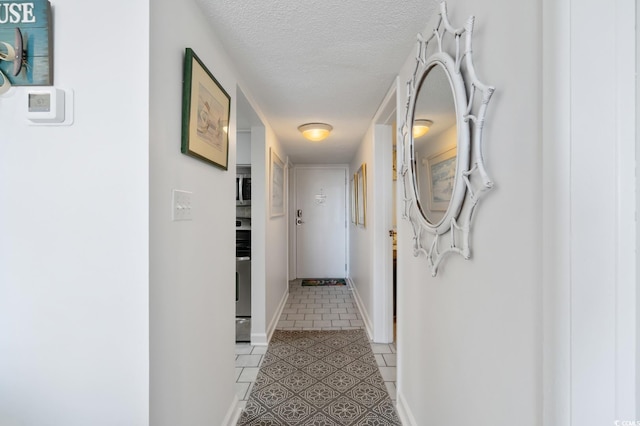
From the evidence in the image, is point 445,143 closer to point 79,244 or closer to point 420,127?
point 420,127

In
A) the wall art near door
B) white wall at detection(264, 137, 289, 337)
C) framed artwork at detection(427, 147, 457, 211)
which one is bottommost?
white wall at detection(264, 137, 289, 337)

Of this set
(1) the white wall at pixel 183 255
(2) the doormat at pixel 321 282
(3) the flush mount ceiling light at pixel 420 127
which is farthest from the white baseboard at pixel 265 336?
(3) the flush mount ceiling light at pixel 420 127

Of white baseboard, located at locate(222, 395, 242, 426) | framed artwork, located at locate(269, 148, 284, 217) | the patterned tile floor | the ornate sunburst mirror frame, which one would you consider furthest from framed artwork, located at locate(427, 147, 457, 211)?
framed artwork, located at locate(269, 148, 284, 217)

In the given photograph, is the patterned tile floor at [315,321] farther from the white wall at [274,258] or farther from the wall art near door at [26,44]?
the wall art near door at [26,44]

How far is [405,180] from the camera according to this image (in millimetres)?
1672

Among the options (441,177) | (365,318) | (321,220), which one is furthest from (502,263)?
(321,220)

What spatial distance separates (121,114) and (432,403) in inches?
67.1

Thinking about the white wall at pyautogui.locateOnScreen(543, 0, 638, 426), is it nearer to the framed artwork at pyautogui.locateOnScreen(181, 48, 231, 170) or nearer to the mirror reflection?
the mirror reflection

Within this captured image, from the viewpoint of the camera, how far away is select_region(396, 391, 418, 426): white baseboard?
1607mm

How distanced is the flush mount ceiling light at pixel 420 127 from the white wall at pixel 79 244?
3.63 feet

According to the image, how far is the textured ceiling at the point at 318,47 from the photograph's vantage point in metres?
1.24

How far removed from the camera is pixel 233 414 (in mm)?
1699

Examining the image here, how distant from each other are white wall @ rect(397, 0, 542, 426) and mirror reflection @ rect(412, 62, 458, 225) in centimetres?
16

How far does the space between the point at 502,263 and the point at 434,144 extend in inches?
23.4
